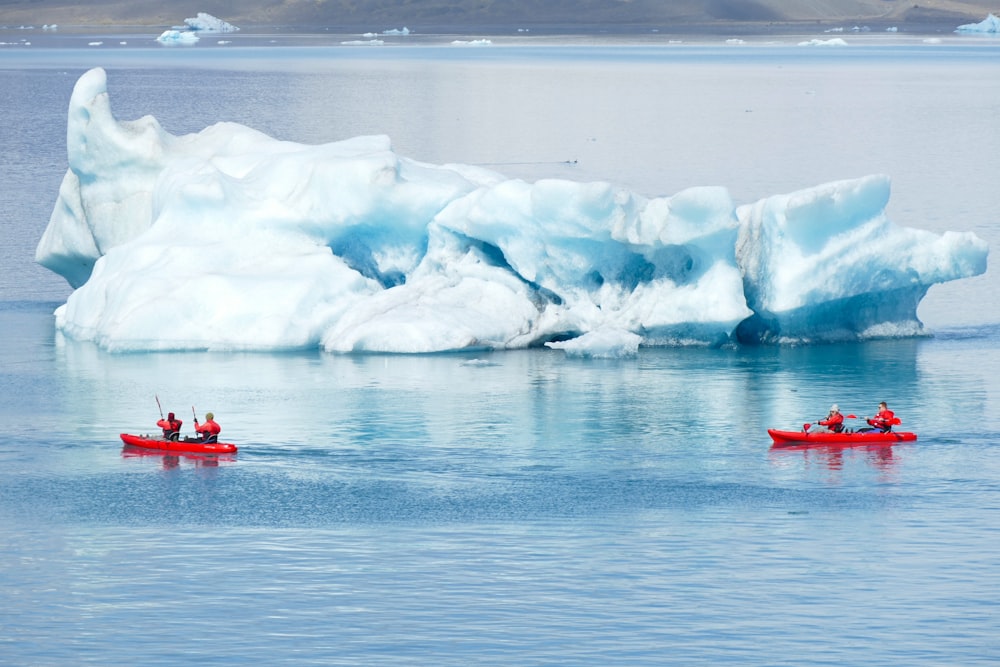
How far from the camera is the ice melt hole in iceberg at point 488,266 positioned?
33.6m

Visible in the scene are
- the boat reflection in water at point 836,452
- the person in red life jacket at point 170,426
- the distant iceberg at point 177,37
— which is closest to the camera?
the boat reflection in water at point 836,452

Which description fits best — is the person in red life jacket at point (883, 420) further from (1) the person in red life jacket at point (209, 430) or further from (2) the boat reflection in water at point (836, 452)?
(1) the person in red life jacket at point (209, 430)

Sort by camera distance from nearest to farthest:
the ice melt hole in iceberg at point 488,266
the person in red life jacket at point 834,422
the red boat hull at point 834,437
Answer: the red boat hull at point 834,437 → the person in red life jacket at point 834,422 → the ice melt hole in iceberg at point 488,266

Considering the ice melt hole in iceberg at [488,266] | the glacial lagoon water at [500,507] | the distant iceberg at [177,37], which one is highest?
the distant iceberg at [177,37]

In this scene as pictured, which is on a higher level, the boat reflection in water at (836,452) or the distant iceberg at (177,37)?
the distant iceberg at (177,37)

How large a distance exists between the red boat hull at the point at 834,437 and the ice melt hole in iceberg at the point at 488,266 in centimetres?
622

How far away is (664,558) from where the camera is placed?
21.4 metres

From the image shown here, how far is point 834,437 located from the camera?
27.8 meters

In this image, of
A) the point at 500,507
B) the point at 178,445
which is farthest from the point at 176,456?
the point at 500,507

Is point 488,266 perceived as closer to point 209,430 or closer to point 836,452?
point 209,430

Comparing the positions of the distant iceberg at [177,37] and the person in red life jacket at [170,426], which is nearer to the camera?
the person in red life jacket at [170,426]

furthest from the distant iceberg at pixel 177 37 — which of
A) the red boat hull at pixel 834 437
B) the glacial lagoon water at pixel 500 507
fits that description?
the red boat hull at pixel 834 437

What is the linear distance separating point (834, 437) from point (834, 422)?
26 cm

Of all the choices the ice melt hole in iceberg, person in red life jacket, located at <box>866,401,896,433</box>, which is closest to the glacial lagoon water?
person in red life jacket, located at <box>866,401,896,433</box>
